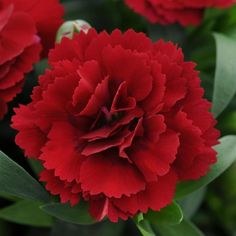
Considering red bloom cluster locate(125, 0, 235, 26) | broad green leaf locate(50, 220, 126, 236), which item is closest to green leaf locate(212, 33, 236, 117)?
red bloom cluster locate(125, 0, 235, 26)

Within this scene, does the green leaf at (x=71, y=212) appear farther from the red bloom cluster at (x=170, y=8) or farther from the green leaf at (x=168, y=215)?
the red bloom cluster at (x=170, y=8)

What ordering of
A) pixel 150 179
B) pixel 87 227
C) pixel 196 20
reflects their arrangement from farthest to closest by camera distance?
pixel 196 20
pixel 87 227
pixel 150 179

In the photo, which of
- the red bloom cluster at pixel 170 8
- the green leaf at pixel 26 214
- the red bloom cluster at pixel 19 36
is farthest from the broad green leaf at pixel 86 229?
the red bloom cluster at pixel 170 8

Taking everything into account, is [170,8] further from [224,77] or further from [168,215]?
[168,215]

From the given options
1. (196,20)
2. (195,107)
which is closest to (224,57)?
(196,20)

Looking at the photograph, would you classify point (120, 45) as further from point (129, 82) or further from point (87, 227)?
point (87, 227)

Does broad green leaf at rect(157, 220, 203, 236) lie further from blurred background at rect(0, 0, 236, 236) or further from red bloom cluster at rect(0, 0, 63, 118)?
red bloom cluster at rect(0, 0, 63, 118)

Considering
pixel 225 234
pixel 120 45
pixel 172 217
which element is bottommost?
pixel 225 234
